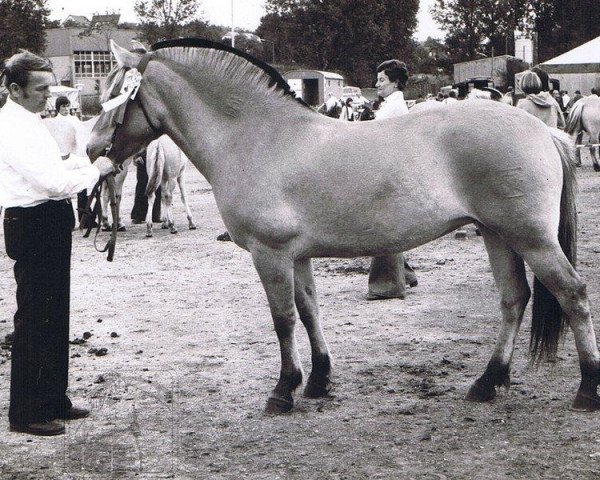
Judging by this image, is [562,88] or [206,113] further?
[562,88]

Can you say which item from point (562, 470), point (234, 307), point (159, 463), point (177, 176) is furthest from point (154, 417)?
point (177, 176)

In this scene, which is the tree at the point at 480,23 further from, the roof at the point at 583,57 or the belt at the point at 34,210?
the belt at the point at 34,210

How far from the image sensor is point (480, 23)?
84562 millimetres

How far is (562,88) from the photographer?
3806cm

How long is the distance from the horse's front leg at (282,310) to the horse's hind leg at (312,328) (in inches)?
6.1

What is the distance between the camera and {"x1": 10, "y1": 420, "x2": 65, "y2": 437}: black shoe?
466cm

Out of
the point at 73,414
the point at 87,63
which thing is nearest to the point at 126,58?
the point at 73,414

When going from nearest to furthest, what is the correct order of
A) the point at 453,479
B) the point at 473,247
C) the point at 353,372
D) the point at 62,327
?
1. the point at 453,479
2. the point at 62,327
3. the point at 353,372
4. the point at 473,247

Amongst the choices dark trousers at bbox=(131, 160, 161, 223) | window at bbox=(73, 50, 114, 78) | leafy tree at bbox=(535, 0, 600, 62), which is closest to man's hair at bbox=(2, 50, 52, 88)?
dark trousers at bbox=(131, 160, 161, 223)

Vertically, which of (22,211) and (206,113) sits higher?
(206,113)

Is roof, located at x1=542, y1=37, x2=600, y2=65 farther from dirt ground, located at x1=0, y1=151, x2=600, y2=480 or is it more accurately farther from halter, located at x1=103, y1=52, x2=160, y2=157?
halter, located at x1=103, y1=52, x2=160, y2=157

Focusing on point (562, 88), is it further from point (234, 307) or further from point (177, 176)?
point (234, 307)

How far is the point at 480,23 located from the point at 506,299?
84.4 metres

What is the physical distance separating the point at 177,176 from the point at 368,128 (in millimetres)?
→ 9010
